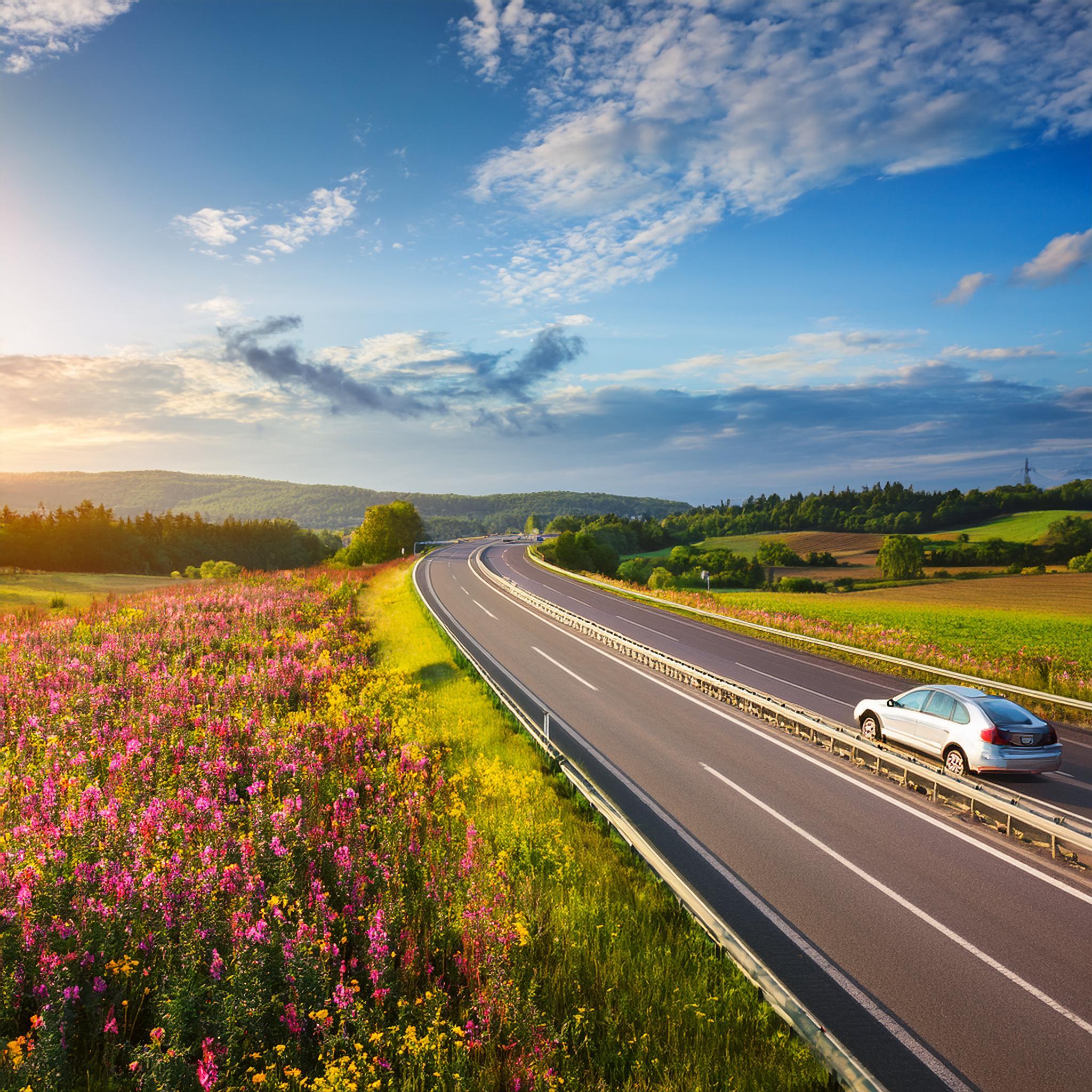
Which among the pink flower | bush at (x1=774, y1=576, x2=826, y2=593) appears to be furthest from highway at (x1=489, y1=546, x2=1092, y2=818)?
bush at (x1=774, y1=576, x2=826, y2=593)

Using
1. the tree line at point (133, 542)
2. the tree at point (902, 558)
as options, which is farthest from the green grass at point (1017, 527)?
the tree line at point (133, 542)

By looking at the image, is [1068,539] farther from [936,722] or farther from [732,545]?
[936,722]

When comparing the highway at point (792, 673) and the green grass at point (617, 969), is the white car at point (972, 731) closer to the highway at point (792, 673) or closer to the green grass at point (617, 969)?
the highway at point (792, 673)

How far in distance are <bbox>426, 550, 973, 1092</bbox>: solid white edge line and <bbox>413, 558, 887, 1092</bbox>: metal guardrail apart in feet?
2.10

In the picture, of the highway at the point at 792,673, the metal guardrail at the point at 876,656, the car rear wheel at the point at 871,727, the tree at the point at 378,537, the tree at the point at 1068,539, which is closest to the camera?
the highway at the point at 792,673

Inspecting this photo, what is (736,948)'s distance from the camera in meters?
6.39

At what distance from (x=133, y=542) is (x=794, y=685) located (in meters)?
113

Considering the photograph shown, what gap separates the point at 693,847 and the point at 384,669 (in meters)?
11.0

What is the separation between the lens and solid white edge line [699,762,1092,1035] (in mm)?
6094

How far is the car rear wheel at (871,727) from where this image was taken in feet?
45.5

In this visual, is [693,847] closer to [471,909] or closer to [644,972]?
[644,972]

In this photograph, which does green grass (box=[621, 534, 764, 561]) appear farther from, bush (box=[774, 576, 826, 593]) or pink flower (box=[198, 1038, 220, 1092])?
pink flower (box=[198, 1038, 220, 1092])

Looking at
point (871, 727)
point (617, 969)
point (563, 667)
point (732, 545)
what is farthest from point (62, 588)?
point (732, 545)

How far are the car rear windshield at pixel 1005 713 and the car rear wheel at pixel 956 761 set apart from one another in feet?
Answer: 3.07
